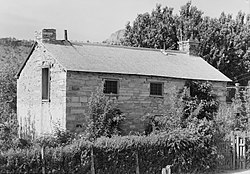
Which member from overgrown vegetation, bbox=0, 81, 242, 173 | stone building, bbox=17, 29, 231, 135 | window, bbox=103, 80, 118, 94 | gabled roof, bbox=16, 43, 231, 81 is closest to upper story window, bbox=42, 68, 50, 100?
stone building, bbox=17, 29, 231, 135

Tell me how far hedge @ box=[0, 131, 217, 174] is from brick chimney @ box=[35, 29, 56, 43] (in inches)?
349

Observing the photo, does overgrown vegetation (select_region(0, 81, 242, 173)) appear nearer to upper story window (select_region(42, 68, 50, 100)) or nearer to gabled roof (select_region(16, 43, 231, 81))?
gabled roof (select_region(16, 43, 231, 81))

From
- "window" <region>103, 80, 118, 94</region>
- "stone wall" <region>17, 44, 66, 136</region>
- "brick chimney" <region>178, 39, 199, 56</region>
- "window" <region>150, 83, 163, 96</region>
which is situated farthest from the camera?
"brick chimney" <region>178, 39, 199, 56</region>

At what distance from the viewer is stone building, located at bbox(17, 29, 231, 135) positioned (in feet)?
64.8

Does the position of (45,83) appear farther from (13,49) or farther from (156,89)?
(13,49)

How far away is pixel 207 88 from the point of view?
941 inches

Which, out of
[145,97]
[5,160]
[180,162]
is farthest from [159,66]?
[5,160]

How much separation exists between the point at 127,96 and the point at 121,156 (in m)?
7.01

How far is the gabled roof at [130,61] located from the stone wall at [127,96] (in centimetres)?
33

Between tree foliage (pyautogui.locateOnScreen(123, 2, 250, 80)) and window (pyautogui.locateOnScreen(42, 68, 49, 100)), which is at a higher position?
tree foliage (pyautogui.locateOnScreen(123, 2, 250, 80))

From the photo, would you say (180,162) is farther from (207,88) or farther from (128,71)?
(207,88)

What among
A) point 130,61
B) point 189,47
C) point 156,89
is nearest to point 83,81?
point 130,61

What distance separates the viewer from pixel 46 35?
71.7 feet

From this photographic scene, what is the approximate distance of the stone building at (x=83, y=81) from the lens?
64.8 ft
